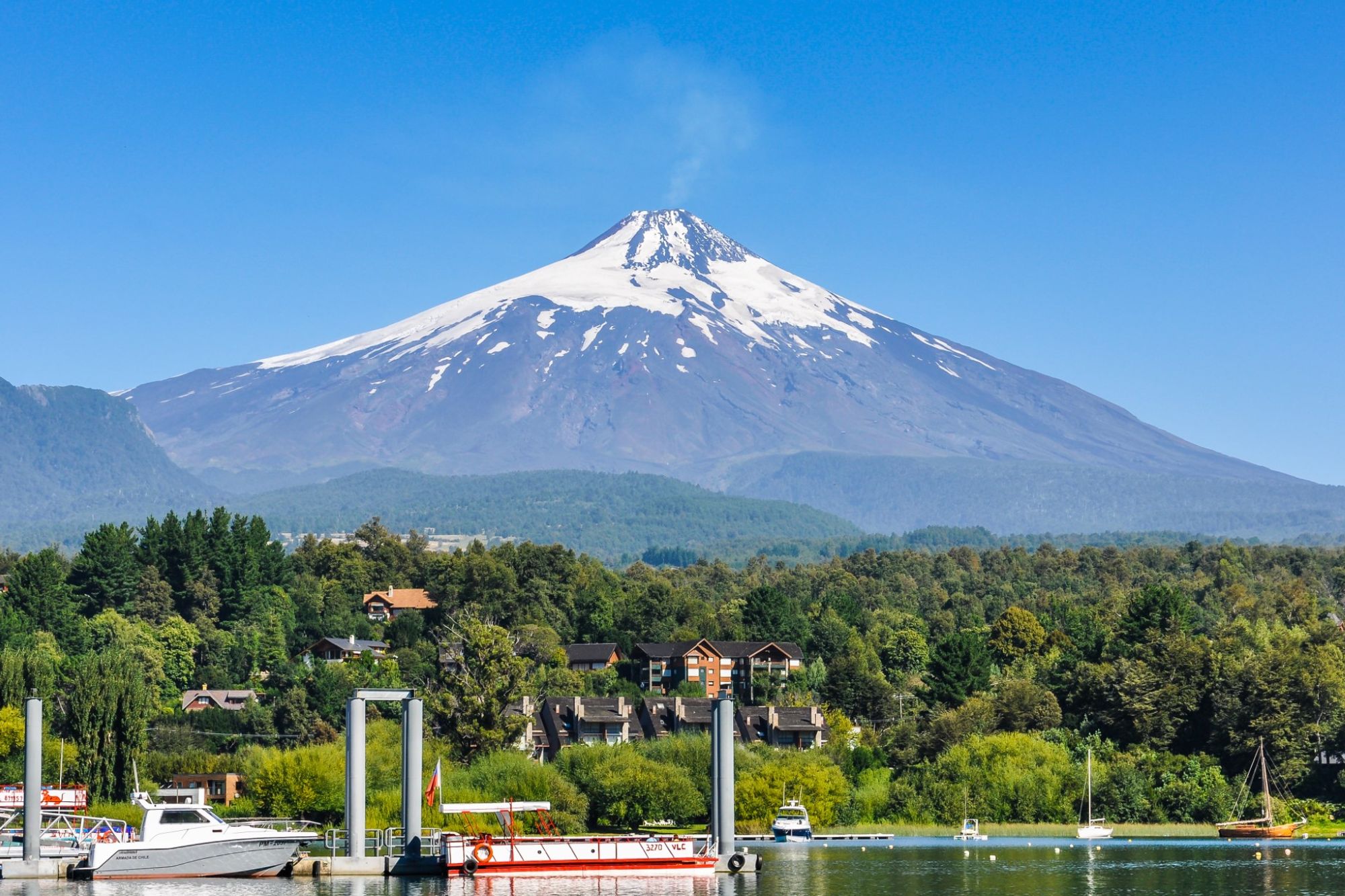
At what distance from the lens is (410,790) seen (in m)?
74.6

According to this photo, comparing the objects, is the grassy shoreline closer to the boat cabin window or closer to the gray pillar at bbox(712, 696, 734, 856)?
the gray pillar at bbox(712, 696, 734, 856)

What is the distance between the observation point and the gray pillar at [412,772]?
7419 centimetres

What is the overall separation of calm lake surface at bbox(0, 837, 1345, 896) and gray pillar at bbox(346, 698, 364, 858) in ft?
4.93

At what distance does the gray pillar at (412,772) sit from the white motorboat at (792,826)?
28.0 metres

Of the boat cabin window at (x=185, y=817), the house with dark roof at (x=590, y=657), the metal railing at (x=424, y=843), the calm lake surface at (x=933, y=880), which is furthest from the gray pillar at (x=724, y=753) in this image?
the house with dark roof at (x=590, y=657)

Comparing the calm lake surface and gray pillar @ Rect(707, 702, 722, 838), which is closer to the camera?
the calm lake surface

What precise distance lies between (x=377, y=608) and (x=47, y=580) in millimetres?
42225

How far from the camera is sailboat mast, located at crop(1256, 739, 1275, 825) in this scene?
99.7 metres

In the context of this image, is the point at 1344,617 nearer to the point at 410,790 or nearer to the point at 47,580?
the point at 47,580

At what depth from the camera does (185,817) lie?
2985 inches

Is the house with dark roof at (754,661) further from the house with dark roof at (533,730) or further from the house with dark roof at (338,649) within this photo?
the house with dark roof at (338,649)

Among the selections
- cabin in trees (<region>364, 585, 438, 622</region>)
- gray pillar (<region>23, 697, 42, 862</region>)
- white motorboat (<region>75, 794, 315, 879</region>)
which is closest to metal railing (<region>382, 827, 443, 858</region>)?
white motorboat (<region>75, 794, 315, 879</region>)

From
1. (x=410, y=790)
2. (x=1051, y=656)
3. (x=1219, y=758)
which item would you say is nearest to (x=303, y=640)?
(x=1051, y=656)

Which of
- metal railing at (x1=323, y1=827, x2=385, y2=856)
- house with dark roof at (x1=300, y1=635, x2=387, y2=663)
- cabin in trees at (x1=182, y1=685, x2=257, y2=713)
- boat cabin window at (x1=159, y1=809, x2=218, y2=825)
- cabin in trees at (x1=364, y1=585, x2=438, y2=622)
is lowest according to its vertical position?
metal railing at (x1=323, y1=827, x2=385, y2=856)
